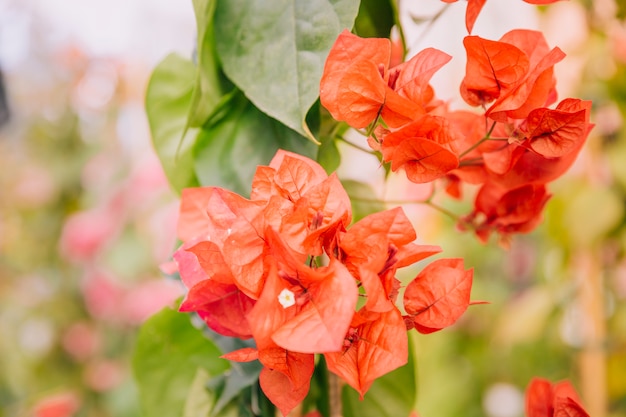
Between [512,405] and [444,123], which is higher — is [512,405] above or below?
below

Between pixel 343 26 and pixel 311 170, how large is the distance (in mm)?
88

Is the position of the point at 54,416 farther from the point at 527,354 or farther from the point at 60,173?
the point at 60,173

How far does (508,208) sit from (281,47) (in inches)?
7.0

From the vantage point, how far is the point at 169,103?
0.45m

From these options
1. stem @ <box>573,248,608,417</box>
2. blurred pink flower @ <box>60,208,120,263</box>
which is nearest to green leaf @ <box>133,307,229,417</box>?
stem @ <box>573,248,608,417</box>

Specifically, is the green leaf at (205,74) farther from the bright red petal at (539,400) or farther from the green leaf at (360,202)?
the bright red petal at (539,400)

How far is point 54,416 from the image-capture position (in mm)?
849

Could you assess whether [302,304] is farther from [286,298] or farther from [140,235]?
[140,235]

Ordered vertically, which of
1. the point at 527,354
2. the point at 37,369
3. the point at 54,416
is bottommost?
the point at 37,369

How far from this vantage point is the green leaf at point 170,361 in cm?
43

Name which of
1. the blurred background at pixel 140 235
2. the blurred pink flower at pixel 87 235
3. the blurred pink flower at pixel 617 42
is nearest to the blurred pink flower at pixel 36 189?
the blurred background at pixel 140 235

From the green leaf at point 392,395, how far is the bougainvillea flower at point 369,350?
0.15 m

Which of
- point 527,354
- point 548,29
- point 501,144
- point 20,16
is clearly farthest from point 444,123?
point 20,16

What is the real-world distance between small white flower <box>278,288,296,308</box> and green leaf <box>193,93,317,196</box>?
0.14 metres
